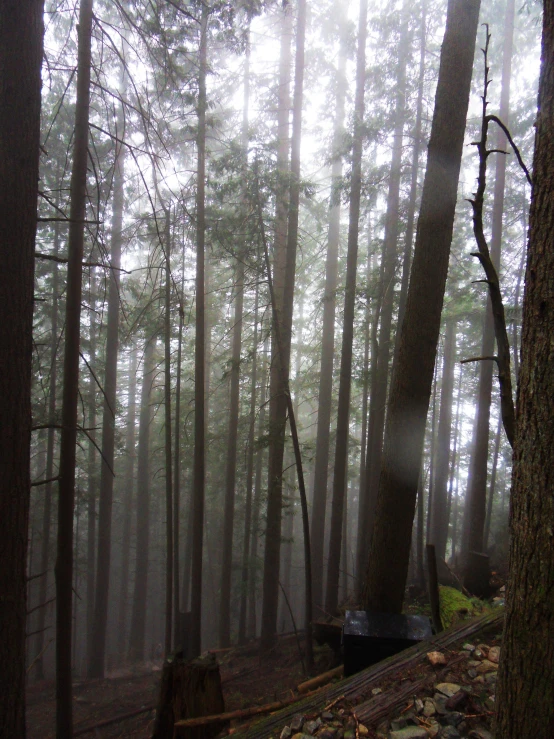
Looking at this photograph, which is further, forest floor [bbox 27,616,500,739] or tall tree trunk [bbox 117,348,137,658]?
tall tree trunk [bbox 117,348,137,658]

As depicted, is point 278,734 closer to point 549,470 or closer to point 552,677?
point 552,677

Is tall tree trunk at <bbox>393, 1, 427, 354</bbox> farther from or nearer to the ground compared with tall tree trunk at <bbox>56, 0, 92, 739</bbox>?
farther from the ground

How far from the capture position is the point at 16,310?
406cm

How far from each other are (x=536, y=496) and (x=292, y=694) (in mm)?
3592

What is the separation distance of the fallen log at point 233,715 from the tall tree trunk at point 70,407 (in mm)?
2035

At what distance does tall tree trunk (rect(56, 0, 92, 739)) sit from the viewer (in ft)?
18.3

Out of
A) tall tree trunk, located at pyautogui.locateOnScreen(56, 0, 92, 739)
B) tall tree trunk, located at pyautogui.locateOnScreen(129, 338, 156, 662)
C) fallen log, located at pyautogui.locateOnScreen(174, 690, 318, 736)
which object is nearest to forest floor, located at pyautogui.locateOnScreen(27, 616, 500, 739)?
fallen log, located at pyautogui.locateOnScreen(174, 690, 318, 736)

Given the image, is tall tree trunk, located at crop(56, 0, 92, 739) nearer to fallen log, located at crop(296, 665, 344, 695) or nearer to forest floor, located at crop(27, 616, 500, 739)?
forest floor, located at crop(27, 616, 500, 739)

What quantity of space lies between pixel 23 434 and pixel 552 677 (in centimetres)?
393

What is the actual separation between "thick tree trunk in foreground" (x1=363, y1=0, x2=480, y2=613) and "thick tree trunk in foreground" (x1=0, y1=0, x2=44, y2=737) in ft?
10.9

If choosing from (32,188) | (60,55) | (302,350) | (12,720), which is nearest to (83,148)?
(60,55)

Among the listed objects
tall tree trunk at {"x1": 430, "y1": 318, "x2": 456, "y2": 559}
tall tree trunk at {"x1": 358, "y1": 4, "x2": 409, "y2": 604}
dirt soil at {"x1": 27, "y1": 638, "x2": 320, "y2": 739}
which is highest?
tall tree trunk at {"x1": 358, "y1": 4, "x2": 409, "y2": 604}

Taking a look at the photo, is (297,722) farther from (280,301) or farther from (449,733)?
(280,301)

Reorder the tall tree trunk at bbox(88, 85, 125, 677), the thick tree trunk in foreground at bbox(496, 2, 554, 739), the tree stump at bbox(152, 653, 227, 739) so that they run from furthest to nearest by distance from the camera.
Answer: the tall tree trunk at bbox(88, 85, 125, 677) → the tree stump at bbox(152, 653, 227, 739) → the thick tree trunk in foreground at bbox(496, 2, 554, 739)
